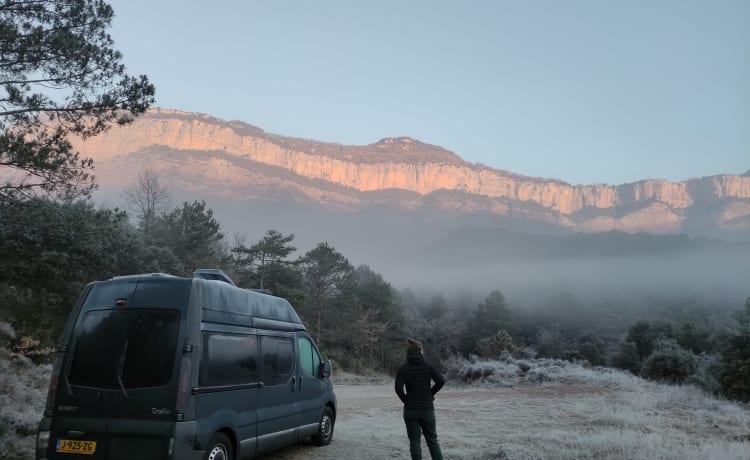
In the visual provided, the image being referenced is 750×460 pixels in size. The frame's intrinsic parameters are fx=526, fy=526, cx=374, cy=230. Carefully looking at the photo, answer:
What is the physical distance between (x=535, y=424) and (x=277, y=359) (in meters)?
6.84

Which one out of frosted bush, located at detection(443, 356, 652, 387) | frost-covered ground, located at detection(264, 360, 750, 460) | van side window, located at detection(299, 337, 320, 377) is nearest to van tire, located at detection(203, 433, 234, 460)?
frost-covered ground, located at detection(264, 360, 750, 460)

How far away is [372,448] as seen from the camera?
9469mm

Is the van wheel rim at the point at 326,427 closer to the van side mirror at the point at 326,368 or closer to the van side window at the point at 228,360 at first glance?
the van side mirror at the point at 326,368

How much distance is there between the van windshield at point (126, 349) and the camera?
5895 mm

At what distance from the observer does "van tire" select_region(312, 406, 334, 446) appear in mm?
9375

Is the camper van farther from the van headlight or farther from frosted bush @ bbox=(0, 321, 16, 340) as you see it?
frosted bush @ bbox=(0, 321, 16, 340)

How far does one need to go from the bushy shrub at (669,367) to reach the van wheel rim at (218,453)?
76.2 feet

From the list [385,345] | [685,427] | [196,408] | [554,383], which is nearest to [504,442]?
[685,427]

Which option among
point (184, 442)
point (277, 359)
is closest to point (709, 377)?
point (277, 359)

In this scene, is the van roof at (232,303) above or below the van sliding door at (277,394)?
above

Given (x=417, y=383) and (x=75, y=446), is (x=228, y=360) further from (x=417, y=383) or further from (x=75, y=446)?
(x=417, y=383)

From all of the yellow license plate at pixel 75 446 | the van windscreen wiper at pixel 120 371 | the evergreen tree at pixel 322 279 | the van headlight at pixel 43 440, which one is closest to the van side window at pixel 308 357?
the van windscreen wiper at pixel 120 371

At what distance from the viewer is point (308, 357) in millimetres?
9258

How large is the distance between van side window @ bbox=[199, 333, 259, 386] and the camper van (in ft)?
0.04
